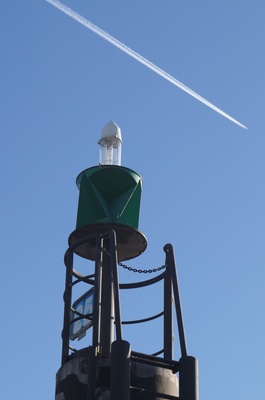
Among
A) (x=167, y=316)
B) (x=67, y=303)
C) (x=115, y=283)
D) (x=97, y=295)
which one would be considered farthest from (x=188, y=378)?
(x=67, y=303)

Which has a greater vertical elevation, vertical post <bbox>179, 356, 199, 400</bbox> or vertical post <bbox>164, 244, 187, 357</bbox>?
vertical post <bbox>164, 244, 187, 357</bbox>

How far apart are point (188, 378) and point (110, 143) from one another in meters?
6.79

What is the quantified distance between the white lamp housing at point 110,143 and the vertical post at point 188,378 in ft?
19.2

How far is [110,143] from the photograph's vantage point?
2284 centimetres

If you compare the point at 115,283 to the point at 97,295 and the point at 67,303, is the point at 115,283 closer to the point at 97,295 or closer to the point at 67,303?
the point at 97,295

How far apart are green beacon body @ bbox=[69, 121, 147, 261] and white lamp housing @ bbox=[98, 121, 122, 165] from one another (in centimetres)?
3

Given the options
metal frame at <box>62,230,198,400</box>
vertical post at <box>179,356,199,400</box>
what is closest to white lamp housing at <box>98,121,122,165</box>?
metal frame at <box>62,230,198,400</box>

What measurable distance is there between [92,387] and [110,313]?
2483mm

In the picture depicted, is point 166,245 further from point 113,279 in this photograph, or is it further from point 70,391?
point 70,391

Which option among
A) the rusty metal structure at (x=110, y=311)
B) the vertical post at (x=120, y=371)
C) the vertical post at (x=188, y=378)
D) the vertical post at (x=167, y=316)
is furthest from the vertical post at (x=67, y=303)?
the vertical post at (x=188, y=378)

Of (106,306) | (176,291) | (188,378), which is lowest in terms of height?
(188,378)

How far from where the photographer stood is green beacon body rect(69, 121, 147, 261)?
842 inches

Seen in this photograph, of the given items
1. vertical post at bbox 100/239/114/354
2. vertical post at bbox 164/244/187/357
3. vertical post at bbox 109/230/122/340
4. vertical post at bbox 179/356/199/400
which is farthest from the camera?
vertical post at bbox 100/239/114/354

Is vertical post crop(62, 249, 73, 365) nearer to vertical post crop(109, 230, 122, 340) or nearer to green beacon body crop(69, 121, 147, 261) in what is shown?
green beacon body crop(69, 121, 147, 261)
